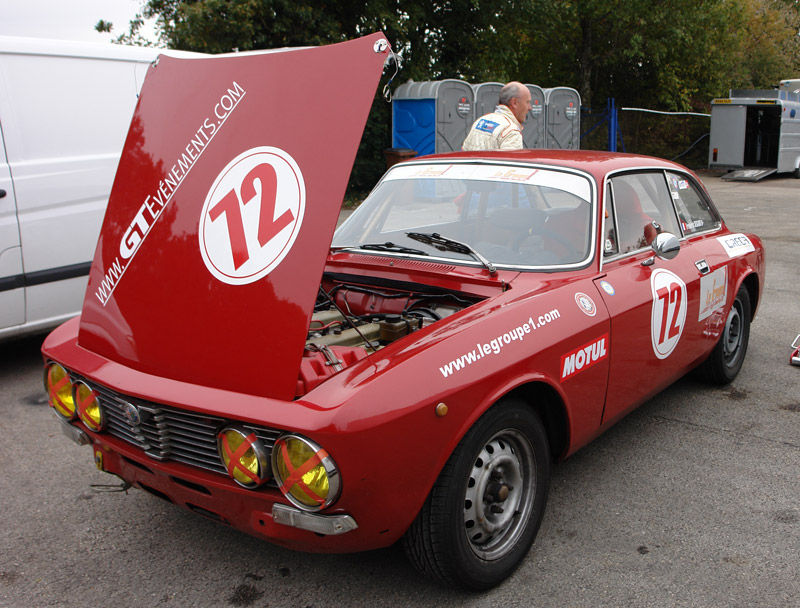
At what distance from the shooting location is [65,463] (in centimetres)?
385

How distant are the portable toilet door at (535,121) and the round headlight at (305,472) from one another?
16.0m

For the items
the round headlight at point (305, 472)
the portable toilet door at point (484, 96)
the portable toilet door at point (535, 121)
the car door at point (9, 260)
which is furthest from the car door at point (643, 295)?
the portable toilet door at point (535, 121)

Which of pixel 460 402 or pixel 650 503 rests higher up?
pixel 460 402

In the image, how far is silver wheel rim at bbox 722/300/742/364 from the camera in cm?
466

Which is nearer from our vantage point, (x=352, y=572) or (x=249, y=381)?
(x=249, y=381)

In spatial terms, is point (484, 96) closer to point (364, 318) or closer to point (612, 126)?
point (612, 126)

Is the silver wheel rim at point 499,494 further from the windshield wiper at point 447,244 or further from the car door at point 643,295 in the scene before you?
the windshield wiper at point 447,244

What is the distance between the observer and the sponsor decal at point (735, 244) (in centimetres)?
446

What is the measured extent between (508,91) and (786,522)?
3.89 m

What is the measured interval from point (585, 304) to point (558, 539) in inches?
38.5

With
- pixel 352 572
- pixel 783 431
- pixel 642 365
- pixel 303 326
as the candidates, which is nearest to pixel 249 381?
pixel 303 326

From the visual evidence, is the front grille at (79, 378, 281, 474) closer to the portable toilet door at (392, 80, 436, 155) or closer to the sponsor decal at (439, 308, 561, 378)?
the sponsor decal at (439, 308, 561, 378)

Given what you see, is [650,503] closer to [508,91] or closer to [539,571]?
[539,571]

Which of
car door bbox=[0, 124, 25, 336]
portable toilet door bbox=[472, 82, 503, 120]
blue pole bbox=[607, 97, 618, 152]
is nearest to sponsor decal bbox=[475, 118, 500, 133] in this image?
car door bbox=[0, 124, 25, 336]
